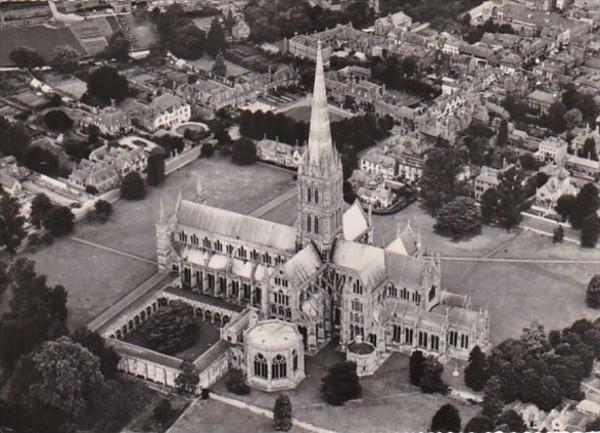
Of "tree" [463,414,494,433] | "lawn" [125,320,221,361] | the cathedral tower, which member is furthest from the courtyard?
"tree" [463,414,494,433]

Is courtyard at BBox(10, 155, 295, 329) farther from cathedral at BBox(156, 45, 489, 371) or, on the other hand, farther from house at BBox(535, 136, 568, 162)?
house at BBox(535, 136, 568, 162)

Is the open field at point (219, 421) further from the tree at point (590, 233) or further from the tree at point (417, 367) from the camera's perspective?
the tree at point (590, 233)

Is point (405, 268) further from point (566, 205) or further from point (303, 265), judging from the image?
point (566, 205)

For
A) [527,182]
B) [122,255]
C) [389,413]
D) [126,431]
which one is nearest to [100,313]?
[122,255]

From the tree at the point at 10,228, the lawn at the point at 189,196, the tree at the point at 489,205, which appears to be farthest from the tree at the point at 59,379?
the tree at the point at 489,205

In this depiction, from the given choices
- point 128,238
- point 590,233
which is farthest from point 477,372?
point 128,238

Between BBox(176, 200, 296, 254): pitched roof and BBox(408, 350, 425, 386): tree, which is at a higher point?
BBox(176, 200, 296, 254): pitched roof

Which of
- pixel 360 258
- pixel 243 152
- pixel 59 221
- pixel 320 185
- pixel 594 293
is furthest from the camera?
pixel 243 152
